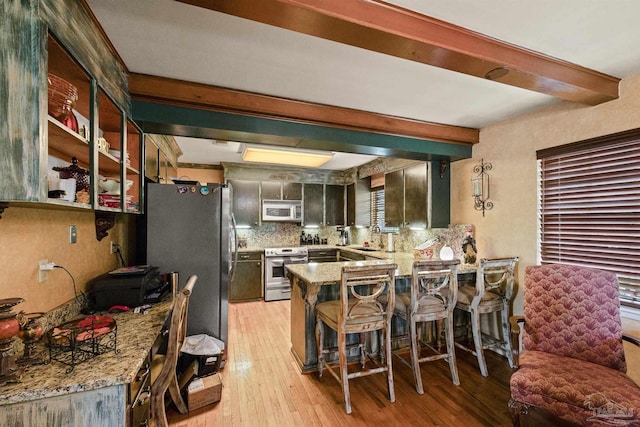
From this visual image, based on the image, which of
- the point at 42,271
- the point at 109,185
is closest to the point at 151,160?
the point at 109,185

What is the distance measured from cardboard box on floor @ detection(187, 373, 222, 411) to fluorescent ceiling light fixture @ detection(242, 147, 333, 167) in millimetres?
2562

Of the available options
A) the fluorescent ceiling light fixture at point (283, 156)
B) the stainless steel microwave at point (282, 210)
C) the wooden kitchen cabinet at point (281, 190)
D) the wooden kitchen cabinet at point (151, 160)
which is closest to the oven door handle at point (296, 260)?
the stainless steel microwave at point (282, 210)

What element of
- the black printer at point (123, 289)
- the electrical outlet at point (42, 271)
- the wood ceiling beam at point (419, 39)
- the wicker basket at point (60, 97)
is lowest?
the black printer at point (123, 289)

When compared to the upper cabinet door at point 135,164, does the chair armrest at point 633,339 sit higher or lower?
lower

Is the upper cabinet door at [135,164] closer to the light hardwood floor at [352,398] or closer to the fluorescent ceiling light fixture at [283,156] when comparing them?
the fluorescent ceiling light fixture at [283,156]

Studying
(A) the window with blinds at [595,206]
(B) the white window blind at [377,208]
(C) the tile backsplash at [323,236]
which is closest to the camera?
(A) the window with blinds at [595,206]

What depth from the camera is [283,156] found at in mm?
4078

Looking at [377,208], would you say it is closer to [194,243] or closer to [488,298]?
[488,298]

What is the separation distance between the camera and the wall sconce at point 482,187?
331 cm

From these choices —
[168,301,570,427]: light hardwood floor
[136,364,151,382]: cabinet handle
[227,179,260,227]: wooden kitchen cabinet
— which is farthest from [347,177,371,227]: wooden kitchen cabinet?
[136,364,151,382]: cabinet handle

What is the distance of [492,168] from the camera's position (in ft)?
10.7

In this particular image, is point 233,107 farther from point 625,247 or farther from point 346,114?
point 625,247

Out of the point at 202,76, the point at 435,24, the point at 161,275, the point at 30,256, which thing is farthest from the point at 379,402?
the point at 202,76

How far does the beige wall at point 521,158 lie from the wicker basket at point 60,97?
360 cm
